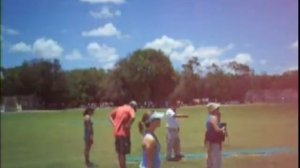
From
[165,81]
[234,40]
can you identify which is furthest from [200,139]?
[234,40]

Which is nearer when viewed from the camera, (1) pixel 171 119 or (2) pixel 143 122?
(2) pixel 143 122

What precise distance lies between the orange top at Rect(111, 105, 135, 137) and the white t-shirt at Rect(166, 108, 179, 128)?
34 centimetres

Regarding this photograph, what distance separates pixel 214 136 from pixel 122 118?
0.76 metres

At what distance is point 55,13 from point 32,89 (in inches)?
26.0

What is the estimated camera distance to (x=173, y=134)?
4918mm

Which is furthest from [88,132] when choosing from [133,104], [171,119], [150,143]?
[150,143]

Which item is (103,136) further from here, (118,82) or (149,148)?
(149,148)

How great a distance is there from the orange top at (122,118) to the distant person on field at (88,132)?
0.21 meters

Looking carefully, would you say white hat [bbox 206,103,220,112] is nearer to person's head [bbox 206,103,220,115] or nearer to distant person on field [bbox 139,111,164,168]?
person's head [bbox 206,103,220,115]

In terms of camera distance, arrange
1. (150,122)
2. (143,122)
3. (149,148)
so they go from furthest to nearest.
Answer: (143,122) < (150,122) < (149,148)

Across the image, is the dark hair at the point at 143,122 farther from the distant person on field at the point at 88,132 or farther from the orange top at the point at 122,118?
the distant person on field at the point at 88,132

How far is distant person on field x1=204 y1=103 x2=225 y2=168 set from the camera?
4.73 m

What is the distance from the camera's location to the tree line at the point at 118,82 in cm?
479

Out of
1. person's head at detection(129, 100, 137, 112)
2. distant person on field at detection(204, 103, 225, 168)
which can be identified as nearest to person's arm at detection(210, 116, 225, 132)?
distant person on field at detection(204, 103, 225, 168)
